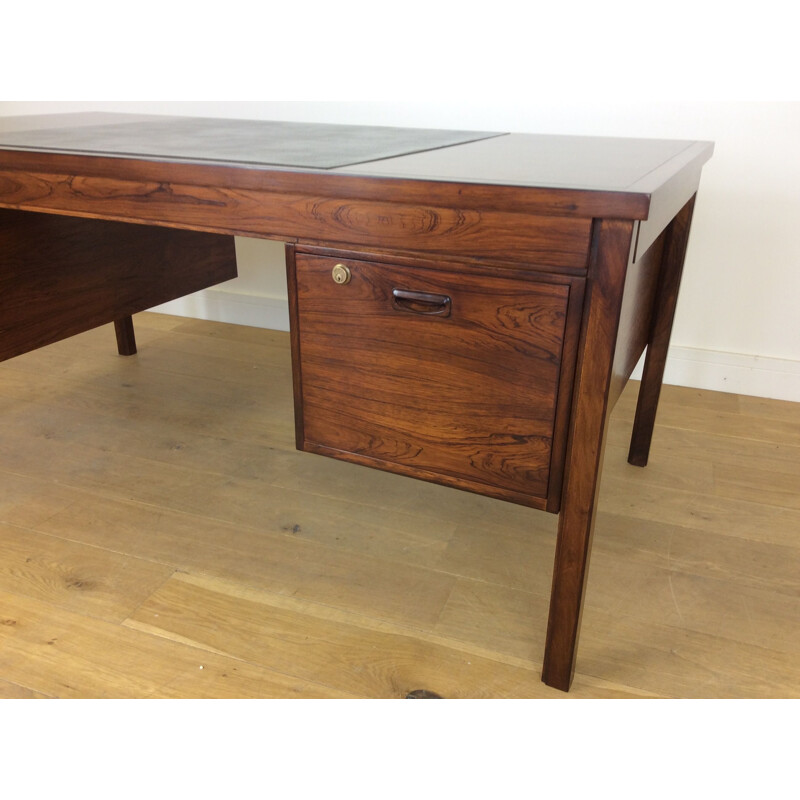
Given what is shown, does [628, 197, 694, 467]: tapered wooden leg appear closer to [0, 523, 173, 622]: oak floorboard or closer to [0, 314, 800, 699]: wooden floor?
[0, 314, 800, 699]: wooden floor

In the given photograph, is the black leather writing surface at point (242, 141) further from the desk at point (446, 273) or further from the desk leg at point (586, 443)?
the desk leg at point (586, 443)

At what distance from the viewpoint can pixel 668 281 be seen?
146 centimetres

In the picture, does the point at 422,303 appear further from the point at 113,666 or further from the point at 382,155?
the point at 113,666

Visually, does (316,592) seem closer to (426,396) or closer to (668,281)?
(426,396)

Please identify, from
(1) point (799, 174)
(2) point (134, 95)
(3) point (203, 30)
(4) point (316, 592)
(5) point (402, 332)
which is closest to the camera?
(5) point (402, 332)

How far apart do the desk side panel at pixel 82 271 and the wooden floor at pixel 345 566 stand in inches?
12.1

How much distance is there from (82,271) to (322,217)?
85 cm

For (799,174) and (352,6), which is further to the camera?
(352,6)

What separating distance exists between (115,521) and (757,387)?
167 centimetres

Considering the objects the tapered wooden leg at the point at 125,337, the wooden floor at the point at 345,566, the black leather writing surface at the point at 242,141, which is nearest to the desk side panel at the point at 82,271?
the black leather writing surface at the point at 242,141

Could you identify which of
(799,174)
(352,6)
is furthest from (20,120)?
(799,174)

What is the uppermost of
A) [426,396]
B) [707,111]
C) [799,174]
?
[707,111]

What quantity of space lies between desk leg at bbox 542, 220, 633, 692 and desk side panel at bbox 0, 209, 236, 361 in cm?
114

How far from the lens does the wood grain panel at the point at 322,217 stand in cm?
85
